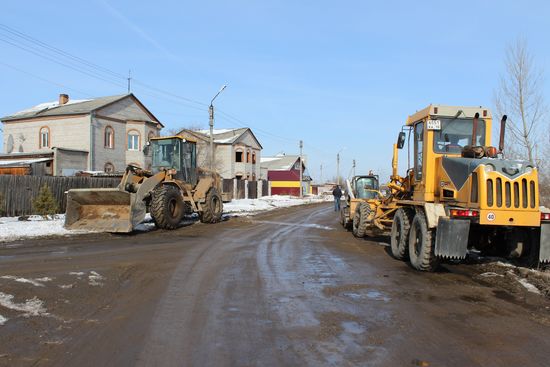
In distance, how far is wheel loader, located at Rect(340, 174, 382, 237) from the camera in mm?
14590

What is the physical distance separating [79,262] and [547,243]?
8.63 metres

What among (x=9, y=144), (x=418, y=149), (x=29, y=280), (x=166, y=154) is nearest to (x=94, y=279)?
(x=29, y=280)

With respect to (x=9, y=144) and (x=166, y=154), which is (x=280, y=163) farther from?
(x=166, y=154)

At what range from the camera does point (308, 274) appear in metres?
8.71

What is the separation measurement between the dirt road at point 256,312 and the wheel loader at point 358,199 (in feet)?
12.7

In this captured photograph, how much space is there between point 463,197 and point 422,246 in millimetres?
1161

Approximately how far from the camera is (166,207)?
15789 millimetres

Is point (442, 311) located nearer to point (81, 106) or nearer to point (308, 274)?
point (308, 274)

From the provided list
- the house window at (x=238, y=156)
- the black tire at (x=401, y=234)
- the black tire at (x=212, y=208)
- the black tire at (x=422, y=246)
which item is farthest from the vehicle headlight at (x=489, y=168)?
the house window at (x=238, y=156)

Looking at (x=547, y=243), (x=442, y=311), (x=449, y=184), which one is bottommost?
(x=442, y=311)

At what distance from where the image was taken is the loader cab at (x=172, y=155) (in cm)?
1792

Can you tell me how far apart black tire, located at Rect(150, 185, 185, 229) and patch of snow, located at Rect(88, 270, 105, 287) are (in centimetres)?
709

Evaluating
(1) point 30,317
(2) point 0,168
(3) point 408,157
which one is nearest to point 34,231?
(1) point 30,317

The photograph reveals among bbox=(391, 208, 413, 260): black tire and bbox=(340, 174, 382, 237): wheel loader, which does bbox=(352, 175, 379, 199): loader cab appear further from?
bbox=(391, 208, 413, 260): black tire
